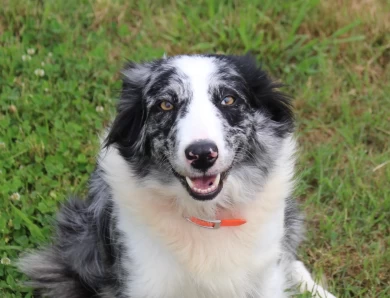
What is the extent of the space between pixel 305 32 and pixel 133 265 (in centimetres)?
304

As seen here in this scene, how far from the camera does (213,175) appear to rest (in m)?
2.90

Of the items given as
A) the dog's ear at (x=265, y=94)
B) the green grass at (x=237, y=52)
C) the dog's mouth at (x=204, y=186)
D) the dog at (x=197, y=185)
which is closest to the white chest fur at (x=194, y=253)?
the dog at (x=197, y=185)

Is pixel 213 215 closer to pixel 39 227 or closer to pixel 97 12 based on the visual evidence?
pixel 39 227

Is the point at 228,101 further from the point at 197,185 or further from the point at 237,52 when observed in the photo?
the point at 237,52

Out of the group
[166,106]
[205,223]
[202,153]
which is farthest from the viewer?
[205,223]

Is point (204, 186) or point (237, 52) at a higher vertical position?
point (237, 52)

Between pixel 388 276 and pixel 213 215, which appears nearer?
pixel 213 215

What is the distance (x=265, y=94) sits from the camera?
10.6ft

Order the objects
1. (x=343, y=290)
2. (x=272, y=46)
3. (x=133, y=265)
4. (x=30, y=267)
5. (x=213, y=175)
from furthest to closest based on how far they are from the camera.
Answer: (x=272, y=46) → (x=343, y=290) → (x=30, y=267) → (x=133, y=265) → (x=213, y=175)

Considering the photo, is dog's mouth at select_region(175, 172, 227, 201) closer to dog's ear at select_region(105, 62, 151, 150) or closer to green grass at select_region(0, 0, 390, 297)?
dog's ear at select_region(105, 62, 151, 150)

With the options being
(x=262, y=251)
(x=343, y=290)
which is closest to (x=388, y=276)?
(x=343, y=290)

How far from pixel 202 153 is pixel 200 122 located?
0.17 m

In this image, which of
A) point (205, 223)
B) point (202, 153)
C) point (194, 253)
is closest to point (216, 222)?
point (205, 223)

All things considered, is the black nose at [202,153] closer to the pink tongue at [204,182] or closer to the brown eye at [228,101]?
the pink tongue at [204,182]
